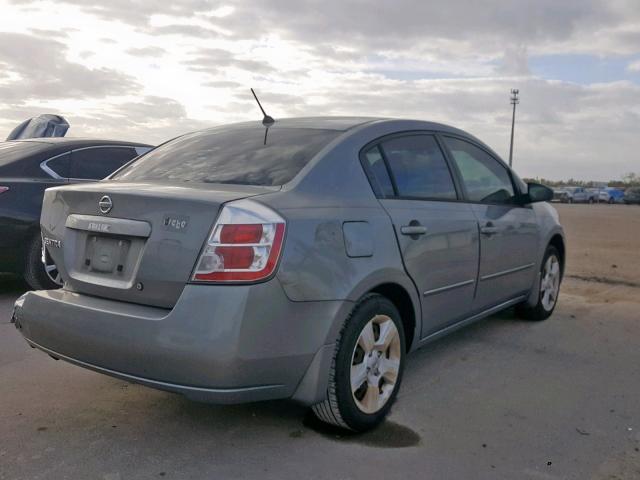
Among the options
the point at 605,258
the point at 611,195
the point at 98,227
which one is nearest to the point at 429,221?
the point at 98,227

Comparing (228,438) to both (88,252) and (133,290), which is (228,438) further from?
(88,252)

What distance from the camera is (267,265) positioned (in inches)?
110

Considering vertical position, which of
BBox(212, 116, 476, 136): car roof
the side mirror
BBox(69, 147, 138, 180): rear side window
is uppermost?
BBox(212, 116, 476, 136): car roof

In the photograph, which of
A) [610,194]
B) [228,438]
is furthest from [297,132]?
[610,194]

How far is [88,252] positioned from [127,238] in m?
0.31

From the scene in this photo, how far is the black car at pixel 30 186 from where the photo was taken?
6027 millimetres

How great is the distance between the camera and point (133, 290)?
296 centimetres

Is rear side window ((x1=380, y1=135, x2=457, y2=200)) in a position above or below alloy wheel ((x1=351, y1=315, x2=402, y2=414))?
above

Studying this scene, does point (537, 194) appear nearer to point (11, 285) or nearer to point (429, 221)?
point (429, 221)

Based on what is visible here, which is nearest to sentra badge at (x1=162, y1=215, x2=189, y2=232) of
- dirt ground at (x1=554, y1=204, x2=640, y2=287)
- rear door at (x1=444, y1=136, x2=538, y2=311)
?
rear door at (x1=444, y1=136, x2=538, y2=311)

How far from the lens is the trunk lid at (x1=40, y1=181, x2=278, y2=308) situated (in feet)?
9.34

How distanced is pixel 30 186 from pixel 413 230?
13.6 feet

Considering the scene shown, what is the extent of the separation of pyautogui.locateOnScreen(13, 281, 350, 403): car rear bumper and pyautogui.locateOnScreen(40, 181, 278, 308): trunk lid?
91 mm

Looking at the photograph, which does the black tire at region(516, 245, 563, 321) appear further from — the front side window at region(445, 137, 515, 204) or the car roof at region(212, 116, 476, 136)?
the car roof at region(212, 116, 476, 136)
